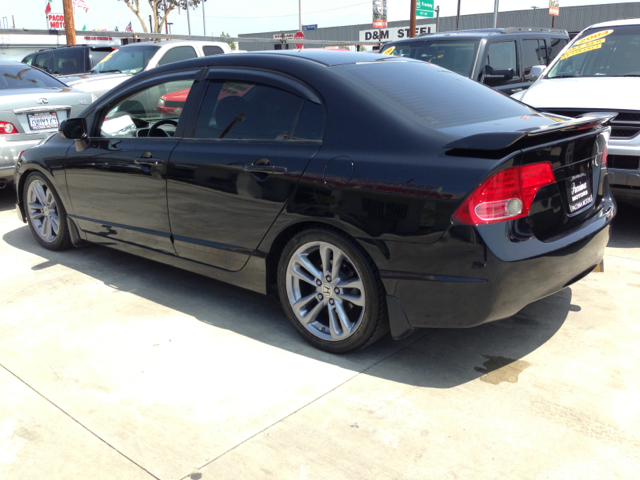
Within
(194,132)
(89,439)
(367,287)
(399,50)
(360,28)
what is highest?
(360,28)

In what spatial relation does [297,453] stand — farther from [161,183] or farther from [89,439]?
[161,183]

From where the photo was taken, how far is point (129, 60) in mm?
11344

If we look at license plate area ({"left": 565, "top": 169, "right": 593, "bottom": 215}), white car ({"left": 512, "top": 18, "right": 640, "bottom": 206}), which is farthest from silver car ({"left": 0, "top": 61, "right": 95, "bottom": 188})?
license plate area ({"left": 565, "top": 169, "right": 593, "bottom": 215})

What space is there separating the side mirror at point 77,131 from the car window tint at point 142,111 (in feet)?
0.43

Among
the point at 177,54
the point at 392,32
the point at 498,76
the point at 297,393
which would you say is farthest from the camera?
the point at 392,32

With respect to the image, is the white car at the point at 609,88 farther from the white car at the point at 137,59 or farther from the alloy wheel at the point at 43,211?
the white car at the point at 137,59

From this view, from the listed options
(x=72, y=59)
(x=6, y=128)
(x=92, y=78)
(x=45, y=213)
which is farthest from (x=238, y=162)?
(x=72, y=59)

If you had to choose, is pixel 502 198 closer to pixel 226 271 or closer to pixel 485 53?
pixel 226 271

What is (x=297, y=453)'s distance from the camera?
2.57 metres

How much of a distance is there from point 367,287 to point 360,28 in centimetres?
7330

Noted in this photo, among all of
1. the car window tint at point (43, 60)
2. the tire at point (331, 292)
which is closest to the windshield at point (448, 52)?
the tire at point (331, 292)

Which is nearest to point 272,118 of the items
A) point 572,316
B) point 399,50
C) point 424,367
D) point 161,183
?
point 161,183

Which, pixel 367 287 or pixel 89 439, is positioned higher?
pixel 367 287

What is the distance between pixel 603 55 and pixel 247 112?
15.8ft
